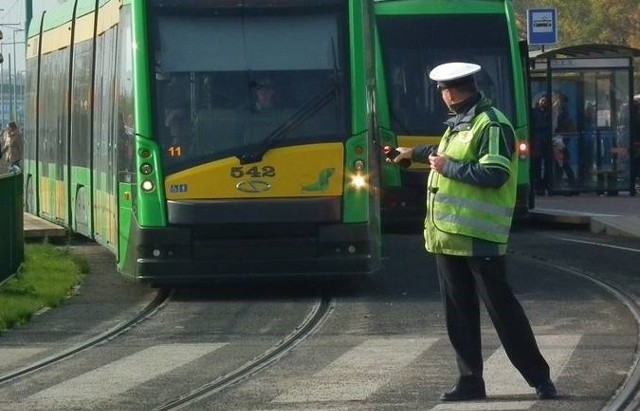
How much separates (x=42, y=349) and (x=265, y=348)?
1603 mm

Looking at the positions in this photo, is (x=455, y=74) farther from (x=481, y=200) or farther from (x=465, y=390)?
(x=465, y=390)

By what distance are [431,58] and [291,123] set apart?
7659mm

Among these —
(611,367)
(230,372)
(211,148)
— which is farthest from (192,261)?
(611,367)

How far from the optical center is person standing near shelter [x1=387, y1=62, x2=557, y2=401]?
902 centimetres

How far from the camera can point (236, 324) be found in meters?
13.4

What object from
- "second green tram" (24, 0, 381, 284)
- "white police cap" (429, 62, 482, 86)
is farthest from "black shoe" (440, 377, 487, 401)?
"second green tram" (24, 0, 381, 284)

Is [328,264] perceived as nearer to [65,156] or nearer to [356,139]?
[356,139]

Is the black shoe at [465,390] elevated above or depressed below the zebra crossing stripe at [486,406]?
above

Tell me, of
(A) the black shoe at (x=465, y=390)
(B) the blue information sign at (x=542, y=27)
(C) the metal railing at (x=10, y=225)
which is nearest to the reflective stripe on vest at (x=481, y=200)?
(A) the black shoe at (x=465, y=390)

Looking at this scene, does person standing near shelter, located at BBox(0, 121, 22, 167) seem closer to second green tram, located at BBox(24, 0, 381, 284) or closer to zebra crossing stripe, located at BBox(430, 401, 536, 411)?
second green tram, located at BBox(24, 0, 381, 284)

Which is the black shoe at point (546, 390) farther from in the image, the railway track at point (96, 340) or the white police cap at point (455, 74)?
the railway track at point (96, 340)

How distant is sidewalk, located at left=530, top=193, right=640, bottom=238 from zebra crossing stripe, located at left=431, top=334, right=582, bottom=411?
33.5 ft

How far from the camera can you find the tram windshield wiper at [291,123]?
14609 mm

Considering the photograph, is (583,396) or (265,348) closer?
(583,396)
